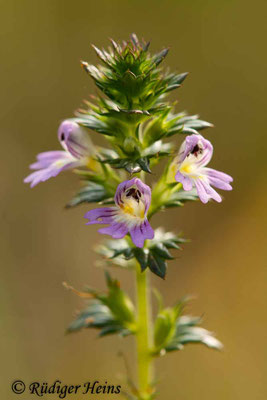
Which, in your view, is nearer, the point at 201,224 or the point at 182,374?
the point at 182,374

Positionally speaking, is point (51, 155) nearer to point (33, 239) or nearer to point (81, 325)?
point (81, 325)

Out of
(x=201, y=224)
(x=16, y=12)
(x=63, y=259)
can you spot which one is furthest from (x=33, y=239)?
(x=16, y=12)

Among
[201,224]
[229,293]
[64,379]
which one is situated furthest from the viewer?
[201,224]

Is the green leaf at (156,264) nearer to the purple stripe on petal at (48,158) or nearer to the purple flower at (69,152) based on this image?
the purple flower at (69,152)

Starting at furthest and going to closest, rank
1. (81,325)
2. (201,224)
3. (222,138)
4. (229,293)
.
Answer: (222,138) < (201,224) < (229,293) < (81,325)

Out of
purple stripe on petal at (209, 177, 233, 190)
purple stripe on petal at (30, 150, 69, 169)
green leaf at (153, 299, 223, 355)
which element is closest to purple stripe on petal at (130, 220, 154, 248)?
purple stripe on petal at (209, 177, 233, 190)

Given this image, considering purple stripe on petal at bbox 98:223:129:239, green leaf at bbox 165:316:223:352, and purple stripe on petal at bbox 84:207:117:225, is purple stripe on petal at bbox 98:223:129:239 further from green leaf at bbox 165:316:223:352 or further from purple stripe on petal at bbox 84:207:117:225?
green leaf at bbox 165:316:223:352

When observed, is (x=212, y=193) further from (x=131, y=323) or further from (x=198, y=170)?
(x=131, y=323)
